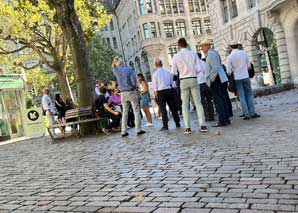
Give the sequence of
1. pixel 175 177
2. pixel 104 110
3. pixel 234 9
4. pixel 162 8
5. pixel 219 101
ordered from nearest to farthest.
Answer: pixel 175 177
pixel 219 101
pixel 104 110
pixel 234 9
pixel 162 8

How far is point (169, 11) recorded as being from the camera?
5938 cm

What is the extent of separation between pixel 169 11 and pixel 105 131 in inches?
1926

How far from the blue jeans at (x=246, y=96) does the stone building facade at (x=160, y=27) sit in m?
46.4

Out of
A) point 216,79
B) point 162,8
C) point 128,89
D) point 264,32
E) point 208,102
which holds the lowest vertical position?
point 208,102

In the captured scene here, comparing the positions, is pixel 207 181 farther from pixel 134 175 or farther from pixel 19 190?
pixel 19 190

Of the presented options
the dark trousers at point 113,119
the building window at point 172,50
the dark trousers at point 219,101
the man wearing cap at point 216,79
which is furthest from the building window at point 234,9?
the building window at point 172,50

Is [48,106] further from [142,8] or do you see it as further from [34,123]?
[142,8]

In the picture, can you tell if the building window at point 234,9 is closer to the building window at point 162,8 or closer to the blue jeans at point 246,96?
the blue jeans at point 246,96

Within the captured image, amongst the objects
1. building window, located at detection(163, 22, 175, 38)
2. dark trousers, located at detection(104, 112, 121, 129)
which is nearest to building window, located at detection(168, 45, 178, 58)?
building window, located at detection(163, 22, 175, 38)

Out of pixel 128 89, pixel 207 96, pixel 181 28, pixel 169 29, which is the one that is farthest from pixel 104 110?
pixel 181 28

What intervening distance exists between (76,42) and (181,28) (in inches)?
1936

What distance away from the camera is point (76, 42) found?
13.2 meters

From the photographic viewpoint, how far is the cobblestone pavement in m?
3.88

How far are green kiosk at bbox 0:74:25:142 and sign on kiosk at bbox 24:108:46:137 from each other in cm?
151
